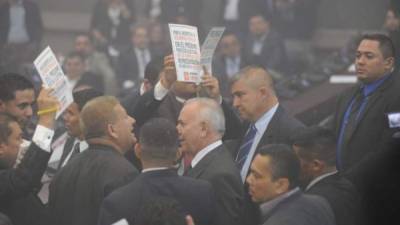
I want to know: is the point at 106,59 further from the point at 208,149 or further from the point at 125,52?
the point at 208,149

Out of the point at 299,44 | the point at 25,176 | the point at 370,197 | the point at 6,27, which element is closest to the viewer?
the point at 25,176

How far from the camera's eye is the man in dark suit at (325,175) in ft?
23.0

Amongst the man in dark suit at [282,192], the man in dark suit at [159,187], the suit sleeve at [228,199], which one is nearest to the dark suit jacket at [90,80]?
the suit sleeve at [228,199]

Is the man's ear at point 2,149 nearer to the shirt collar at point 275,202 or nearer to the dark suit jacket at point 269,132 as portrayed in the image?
the dark suit jacket at point 269,132

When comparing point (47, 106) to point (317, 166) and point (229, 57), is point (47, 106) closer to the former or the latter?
point (317, 166)

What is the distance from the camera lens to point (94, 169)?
7.30m

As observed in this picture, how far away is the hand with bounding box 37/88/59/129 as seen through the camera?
750 cm

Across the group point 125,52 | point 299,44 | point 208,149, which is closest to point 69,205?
point 208,149

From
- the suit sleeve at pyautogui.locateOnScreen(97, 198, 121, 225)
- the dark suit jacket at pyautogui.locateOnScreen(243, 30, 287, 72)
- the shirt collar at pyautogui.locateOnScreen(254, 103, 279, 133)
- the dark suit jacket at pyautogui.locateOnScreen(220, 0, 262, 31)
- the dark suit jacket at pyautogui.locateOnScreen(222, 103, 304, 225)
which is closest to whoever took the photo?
the suit sleeve at pyautogui.locateOnScreen(97, 198, 121, 225)

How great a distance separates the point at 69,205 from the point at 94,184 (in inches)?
9.8

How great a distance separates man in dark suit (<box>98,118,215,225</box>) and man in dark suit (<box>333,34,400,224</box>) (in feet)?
4.77

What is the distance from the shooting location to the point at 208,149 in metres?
7.46

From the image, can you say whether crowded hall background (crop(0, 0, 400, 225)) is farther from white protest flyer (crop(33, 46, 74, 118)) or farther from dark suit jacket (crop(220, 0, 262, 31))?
dark suit jacket (crop(220, 0, 262, 31))

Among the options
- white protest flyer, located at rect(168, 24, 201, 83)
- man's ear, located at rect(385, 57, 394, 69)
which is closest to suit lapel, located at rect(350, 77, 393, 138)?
man's ear, located at rect(385, 57, 394, 69)
